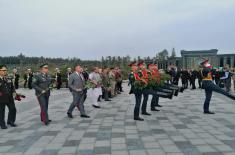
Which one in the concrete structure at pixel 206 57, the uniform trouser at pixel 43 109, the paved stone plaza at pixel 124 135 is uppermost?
the concrete structure at pixel 206 57

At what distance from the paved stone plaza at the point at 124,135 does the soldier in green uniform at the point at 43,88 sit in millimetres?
327

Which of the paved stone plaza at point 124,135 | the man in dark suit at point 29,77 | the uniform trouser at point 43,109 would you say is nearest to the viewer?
the paved stone plaza at point 124,135

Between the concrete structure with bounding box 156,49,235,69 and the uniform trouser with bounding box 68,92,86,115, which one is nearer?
the uniform trouser with bounding box 68,92,86,115

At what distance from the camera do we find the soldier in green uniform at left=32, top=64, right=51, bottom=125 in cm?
944

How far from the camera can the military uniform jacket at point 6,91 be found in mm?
8875

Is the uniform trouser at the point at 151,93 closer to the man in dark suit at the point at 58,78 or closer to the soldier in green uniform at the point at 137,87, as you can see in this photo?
the soldier in green uniform at the point at 137,87

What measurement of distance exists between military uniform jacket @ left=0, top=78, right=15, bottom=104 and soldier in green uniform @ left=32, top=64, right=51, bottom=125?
26.6 inches

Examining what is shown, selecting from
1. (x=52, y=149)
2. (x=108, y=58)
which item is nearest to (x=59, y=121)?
(x=52, y=149)

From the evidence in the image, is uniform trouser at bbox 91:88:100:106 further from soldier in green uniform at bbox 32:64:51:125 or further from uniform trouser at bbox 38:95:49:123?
uniform trouser at bbox 38:95:49:123

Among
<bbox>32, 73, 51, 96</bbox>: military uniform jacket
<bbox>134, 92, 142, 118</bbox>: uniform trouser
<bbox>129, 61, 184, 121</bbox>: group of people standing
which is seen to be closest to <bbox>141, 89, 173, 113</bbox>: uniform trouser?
→ <bbox>129, 61, 184, 121</bbox>: group of people standing

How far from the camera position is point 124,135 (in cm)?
770

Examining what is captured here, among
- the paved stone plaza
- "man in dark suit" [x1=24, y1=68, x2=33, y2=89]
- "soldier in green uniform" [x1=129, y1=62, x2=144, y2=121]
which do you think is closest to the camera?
the paved stone plaza

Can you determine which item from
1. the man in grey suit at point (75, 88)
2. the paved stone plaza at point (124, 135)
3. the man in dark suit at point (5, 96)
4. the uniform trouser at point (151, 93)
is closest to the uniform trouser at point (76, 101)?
the man in grey suit at point (75, 88)

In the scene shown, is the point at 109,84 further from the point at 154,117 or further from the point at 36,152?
the point at 36,152
